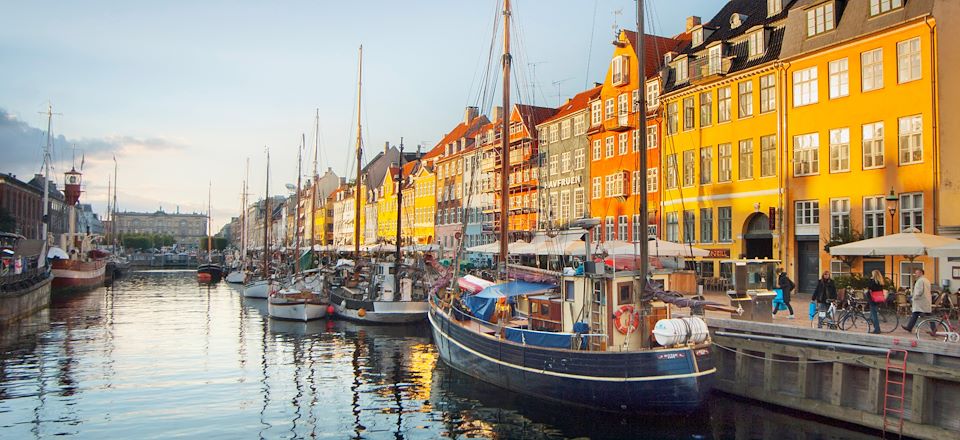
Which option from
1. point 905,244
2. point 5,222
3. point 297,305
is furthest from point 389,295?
point 5,222

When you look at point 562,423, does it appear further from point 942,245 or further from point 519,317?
point 942,245

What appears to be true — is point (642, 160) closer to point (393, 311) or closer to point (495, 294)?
point (495, 294)

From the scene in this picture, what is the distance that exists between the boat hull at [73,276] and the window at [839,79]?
222ft

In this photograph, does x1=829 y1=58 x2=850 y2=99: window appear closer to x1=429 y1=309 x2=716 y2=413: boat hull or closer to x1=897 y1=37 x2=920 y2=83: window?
x1=897 y1=37 x2=920 y2=83: window

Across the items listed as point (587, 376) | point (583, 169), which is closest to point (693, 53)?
point (583, 169)

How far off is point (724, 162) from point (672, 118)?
551cm

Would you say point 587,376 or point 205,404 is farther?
point 205,404

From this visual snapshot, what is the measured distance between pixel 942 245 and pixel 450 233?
205 ft

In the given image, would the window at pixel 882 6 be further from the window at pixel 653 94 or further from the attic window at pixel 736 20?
the window at pixel 653 94

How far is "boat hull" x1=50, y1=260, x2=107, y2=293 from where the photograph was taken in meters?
68.6

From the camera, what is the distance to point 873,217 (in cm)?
3219

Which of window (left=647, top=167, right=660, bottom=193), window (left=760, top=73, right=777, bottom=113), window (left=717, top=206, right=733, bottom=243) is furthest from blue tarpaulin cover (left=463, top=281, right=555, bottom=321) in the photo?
window (left=647, top=167, right=660, bottom=193)

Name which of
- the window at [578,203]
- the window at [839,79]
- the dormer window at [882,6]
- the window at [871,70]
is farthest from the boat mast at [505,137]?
the window at [578,203]

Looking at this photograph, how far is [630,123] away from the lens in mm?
48219
